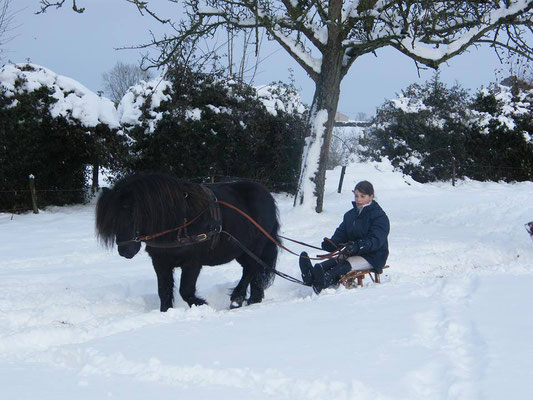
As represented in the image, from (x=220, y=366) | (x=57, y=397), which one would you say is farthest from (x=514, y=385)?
(x=57, y=397)

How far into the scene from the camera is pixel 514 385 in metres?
3.02

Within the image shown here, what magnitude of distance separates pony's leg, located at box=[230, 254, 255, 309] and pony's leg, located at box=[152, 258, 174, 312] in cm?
93

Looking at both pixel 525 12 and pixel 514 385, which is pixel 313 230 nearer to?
pixel 525 12

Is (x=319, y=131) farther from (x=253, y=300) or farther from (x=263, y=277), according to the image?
(x=253, y=300)

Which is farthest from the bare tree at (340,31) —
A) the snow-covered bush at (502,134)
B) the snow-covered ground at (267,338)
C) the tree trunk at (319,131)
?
the snow-covered bush at (502,134)

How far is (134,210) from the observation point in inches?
196

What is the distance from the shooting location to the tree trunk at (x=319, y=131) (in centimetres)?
1222

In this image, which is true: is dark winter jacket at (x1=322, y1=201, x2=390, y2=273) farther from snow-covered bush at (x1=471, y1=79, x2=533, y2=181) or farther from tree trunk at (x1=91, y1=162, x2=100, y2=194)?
snow-covered bush at (x1=471, y1=79, x2=533, y2=181)

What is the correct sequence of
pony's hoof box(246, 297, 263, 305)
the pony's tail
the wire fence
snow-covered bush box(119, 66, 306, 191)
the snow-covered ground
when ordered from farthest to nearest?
snow-covered bush box(119, 66, 306, 191)
the wire fence
the pony's tail
pony's hoof box(246, 297, 263, 305)
the snow-covered ground

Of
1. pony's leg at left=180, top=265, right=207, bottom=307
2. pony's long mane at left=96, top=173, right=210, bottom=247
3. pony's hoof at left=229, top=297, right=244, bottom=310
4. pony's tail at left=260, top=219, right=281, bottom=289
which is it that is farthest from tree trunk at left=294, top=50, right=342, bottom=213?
pony's long mane at left=96, top=173, right=210, bottom=247

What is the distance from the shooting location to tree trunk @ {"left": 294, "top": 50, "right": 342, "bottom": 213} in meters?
12.2

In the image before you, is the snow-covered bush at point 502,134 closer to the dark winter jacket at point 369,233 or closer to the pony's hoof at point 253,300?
the dark winter jacket at point 369,233

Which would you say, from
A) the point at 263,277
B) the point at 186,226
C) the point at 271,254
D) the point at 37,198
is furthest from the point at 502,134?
the point at 186,226

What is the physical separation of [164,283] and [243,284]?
3.79ft
